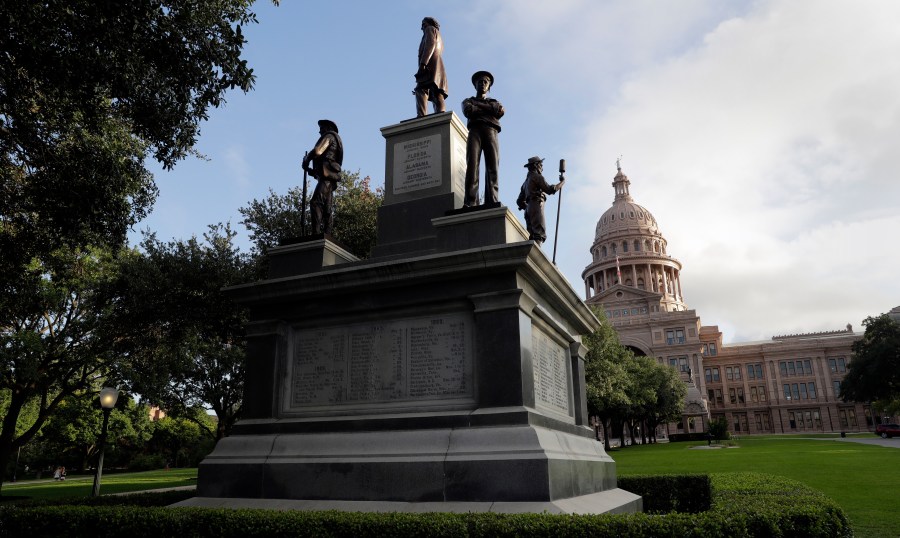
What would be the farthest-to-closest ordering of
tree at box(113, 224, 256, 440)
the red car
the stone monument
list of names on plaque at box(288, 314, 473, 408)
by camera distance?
the red car, tree at box(113, 224, 256, 440), list of names on plaque at box(288, 314, 473, 408), the stone monument

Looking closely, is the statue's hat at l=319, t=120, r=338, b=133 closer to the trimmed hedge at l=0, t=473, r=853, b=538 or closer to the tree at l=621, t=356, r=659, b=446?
the trimmed hedge at l=0, t=473, r=853, b=538

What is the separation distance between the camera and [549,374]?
420 inches

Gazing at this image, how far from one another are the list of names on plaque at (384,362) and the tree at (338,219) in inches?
409

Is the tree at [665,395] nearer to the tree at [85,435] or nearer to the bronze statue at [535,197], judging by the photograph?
the tree at [85,435]

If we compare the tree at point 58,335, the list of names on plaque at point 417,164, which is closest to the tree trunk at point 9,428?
the tree at point 58,335

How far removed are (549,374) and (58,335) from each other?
2276cm

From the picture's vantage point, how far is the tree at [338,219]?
21.2 meters

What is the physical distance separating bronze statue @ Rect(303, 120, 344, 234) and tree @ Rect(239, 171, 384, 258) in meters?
8.19

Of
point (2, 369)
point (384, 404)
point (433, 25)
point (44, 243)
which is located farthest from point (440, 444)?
point (2, 369)

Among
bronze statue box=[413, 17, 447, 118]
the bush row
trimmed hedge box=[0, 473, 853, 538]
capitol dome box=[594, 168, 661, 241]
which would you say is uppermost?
capitol dome box=[594, 168, 661, 241]

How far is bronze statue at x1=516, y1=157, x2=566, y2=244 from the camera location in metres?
11.6

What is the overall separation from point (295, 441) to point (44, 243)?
8.19 m

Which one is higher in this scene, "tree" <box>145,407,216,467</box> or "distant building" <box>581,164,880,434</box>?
"distant building" <box>581,164,880,434</box>

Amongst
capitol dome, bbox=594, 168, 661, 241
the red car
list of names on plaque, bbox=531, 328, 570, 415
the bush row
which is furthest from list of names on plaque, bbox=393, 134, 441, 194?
capitol dome, bbox=594, 168, 661, 241
